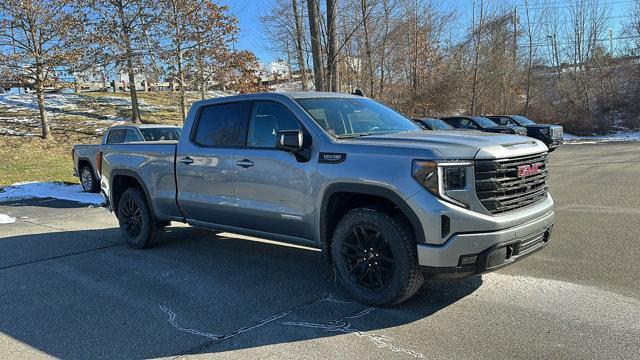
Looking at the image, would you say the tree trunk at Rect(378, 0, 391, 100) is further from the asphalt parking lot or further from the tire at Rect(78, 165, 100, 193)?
the asphalt parking lot

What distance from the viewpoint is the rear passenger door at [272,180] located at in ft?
15.8

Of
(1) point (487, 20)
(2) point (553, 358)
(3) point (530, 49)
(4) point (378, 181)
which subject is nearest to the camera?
(2) point (553, 358)

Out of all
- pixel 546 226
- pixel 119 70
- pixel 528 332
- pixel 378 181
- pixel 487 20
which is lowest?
pixel 528 332

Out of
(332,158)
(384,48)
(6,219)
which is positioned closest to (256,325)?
(332,158)

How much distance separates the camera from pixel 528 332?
3.79 m

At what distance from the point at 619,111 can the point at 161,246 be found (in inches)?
1620

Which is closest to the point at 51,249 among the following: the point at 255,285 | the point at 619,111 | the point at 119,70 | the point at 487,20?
the point at 255,285

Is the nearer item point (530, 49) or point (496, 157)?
point (496, 157)

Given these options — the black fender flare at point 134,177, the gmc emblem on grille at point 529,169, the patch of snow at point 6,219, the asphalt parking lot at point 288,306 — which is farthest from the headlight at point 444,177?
the patch of snow at point 6,219

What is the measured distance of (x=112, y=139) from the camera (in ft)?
42.9

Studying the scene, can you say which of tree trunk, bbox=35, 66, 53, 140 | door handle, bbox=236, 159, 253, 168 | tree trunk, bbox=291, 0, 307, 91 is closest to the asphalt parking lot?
door handle, bbox=236, 159, 253, 168

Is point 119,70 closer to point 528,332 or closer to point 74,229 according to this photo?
point 74,229

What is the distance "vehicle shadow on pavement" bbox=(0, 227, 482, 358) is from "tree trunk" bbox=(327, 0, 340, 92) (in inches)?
429

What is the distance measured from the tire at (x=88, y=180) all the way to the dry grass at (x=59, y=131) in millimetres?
1637
